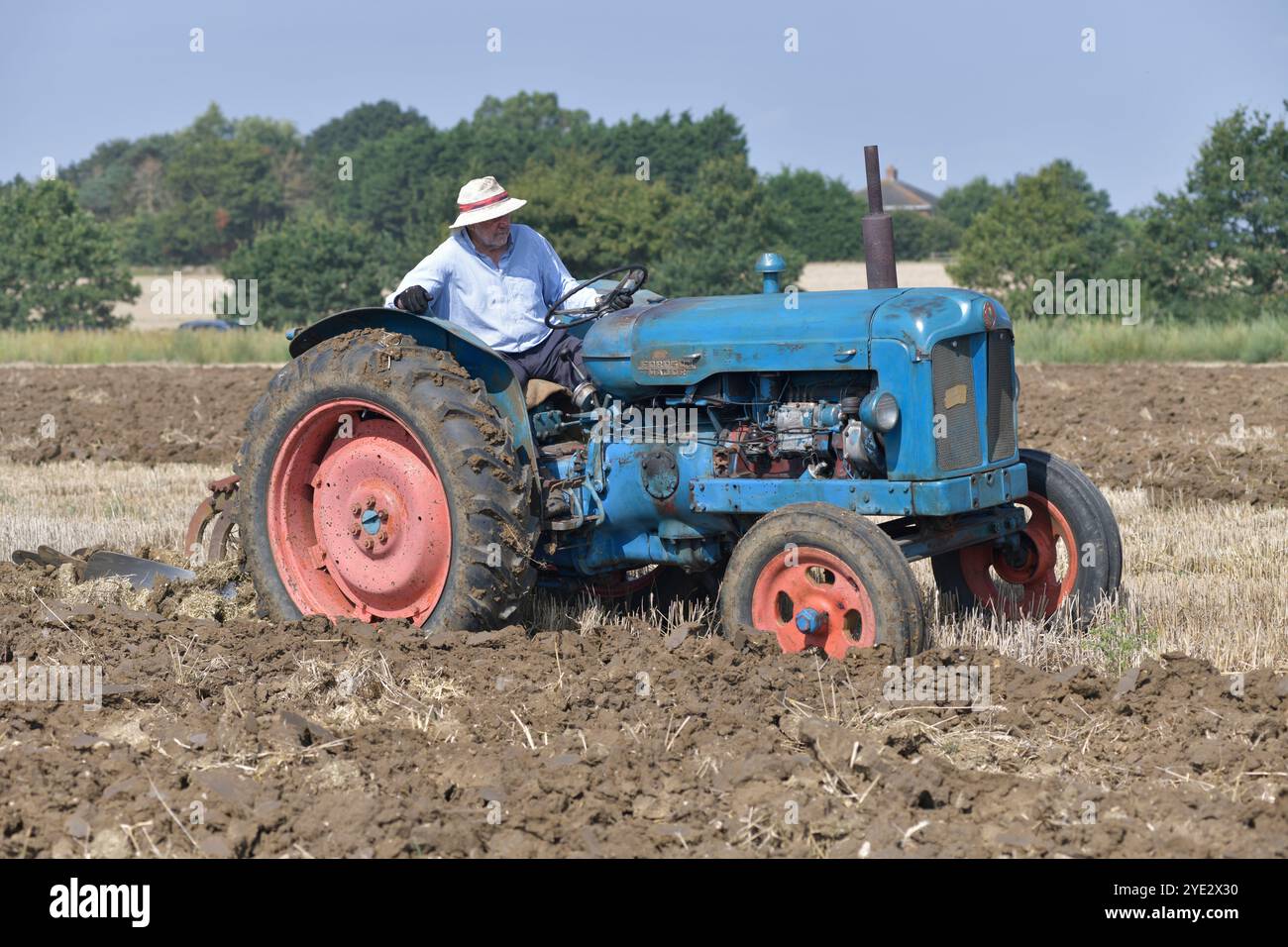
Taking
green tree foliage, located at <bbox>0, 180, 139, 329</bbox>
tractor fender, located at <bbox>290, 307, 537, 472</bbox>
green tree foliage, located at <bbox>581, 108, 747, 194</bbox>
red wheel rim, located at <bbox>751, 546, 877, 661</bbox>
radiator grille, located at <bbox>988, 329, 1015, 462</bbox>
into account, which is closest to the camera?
red wheel rim, located at <bbox>751, 546, 877, 661</bbox>

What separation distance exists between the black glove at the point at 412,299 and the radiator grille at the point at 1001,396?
87.7 inches

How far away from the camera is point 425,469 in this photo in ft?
19.1

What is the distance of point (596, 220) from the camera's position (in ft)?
117

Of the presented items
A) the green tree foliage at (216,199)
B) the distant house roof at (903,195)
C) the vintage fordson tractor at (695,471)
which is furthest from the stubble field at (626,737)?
the distant house roof at (903,195)

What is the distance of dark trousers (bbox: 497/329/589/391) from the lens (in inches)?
242

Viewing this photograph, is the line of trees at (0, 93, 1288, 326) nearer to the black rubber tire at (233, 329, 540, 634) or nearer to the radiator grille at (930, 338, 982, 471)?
the black rubber tire at (233, 329, 540, 634)

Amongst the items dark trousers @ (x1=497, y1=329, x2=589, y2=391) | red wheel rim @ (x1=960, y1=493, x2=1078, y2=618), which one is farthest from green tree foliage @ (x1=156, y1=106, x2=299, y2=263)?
red wheel rim @ (x1=960, y1=493, x2=1078, y2=618)

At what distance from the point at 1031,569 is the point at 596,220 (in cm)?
3044

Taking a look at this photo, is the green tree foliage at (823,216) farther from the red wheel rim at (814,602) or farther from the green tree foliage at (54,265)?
the red wheel rim at (814,602)

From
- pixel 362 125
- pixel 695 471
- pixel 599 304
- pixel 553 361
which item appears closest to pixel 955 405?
pixel 695 471

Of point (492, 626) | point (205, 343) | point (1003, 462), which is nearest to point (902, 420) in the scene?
point (1003, 462)

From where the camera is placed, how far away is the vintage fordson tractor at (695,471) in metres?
5.27

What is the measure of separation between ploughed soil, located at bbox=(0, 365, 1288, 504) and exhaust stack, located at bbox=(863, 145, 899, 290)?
4344mm

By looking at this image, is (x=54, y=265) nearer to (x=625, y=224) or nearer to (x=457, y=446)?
(x=625, y=224)
